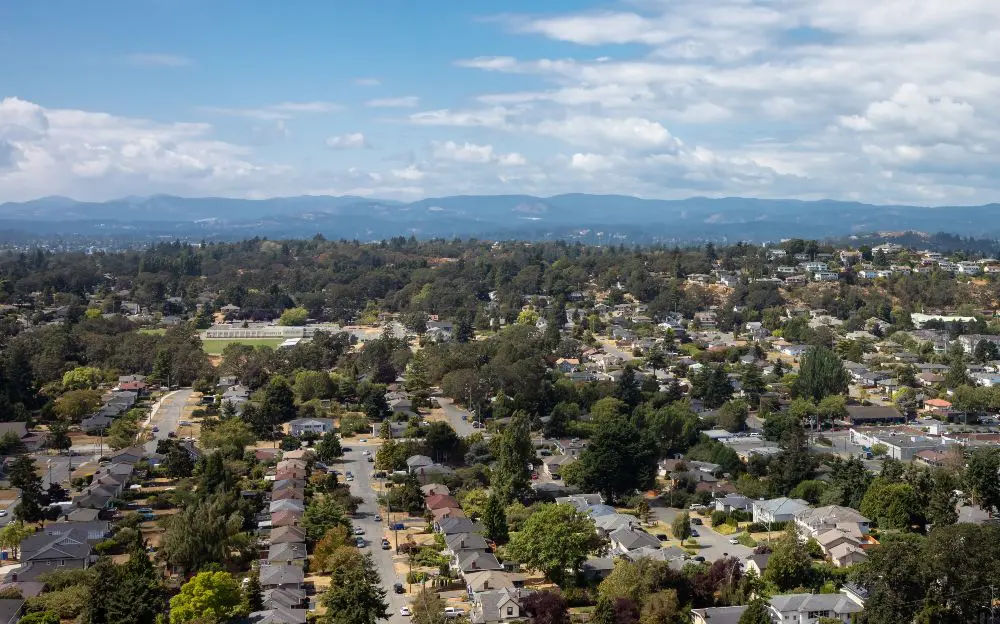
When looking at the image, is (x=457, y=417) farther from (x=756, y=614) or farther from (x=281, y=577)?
(x=756, y=614)

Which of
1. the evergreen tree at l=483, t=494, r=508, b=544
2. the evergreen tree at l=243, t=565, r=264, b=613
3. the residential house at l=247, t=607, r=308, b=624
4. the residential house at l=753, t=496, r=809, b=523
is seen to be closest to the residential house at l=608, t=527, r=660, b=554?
the evergreen tree at l=483, t=494, r=508, b=544

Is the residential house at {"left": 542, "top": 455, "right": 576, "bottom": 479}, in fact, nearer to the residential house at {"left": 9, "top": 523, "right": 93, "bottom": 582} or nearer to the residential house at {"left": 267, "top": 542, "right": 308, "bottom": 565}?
the residential house at {"left": 267, "top": 542, "right": 308, "bottom": 565}

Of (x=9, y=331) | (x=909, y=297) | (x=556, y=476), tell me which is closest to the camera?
(x=556, y=476)

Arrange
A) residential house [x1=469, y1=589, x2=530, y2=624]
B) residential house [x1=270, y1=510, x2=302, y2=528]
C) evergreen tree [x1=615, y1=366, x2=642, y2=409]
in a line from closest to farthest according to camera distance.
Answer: residential house [x1=469, y1=589, x2=530, y2=624] < residential house [x1=270, y1=510, x2=302, y2=528] < evergreen tree [x1=615, y1=366, x2=642, y2=409]

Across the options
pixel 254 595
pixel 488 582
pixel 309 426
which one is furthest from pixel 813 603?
pixel 309 426

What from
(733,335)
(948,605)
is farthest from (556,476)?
(733,335)

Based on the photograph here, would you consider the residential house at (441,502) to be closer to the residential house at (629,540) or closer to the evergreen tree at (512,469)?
the evergreen tree at (512,469)

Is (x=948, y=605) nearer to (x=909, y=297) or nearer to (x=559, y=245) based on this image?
(x=909, y=297)
